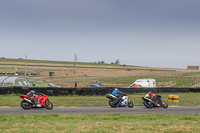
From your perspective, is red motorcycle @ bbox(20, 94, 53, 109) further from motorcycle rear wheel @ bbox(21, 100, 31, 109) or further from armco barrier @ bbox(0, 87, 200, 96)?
armco barrier @ bbox(0, 87, 200, 96)

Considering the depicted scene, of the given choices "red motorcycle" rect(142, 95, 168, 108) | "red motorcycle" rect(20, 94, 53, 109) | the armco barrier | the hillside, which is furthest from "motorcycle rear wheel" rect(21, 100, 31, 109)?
the hillside

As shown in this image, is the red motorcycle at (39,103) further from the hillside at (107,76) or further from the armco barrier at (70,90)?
the hillside at (107,76)

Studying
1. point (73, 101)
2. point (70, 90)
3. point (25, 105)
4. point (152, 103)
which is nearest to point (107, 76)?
point (70, 90)

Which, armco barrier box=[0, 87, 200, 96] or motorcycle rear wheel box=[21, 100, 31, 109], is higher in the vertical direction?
armco barrier box=[0, 87, 200, 96]

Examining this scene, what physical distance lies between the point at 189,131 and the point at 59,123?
15.5ft

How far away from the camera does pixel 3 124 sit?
11000mm

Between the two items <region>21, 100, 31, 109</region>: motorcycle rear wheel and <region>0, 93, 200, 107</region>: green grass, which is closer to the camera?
<region>21, 100, 31, 109</region>: motorcycle rear wheel

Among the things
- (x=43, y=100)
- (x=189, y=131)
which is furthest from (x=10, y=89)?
(x=189, y=131)

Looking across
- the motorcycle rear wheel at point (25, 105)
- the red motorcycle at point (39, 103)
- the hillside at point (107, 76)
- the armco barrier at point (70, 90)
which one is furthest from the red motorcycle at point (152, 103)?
the hillside at point (107, 76)

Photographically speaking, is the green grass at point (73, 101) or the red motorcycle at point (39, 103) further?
the green grass at point (73, 101)

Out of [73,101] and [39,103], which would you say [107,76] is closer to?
[73,101]

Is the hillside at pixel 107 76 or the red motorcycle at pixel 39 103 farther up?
the hillside at pixel 107 76

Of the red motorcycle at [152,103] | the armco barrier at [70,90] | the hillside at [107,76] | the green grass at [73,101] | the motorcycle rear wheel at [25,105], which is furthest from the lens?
the hillside at [107,76]

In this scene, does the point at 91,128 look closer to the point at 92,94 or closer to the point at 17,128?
the point at 17,128
